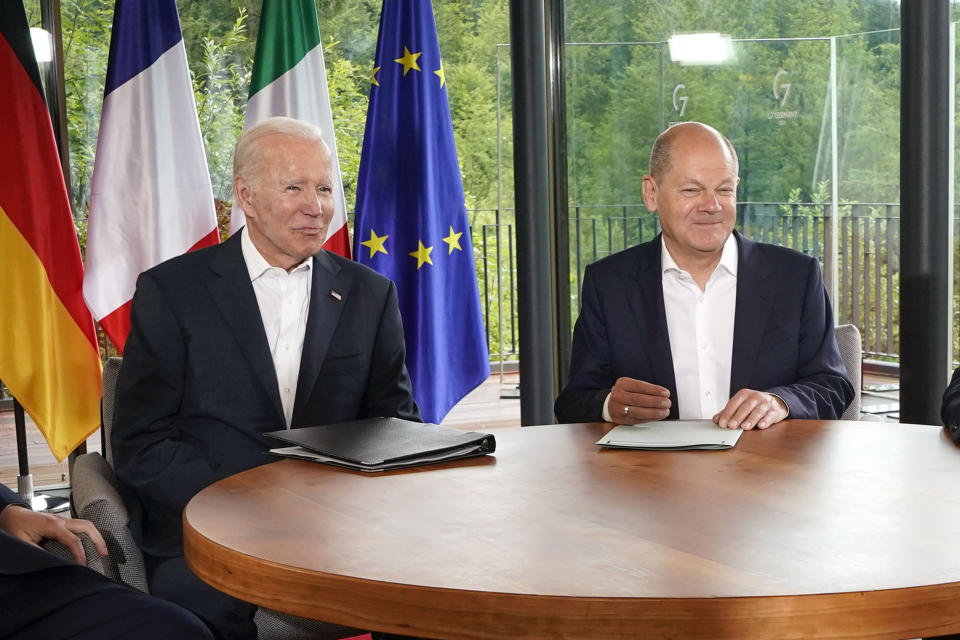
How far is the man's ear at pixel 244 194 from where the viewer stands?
7.32 ft

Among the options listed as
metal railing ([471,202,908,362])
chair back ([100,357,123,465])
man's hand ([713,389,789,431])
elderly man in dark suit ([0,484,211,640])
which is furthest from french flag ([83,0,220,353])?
A: man's hand ([713,389,789,431])

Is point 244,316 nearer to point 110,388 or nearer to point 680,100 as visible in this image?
point 110,388

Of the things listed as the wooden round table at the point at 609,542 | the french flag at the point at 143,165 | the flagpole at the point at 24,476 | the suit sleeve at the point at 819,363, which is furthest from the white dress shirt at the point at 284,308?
the flagpole at the point at 24,476

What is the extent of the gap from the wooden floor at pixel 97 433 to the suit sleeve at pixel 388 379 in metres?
2.46

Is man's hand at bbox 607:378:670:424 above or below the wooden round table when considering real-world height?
above

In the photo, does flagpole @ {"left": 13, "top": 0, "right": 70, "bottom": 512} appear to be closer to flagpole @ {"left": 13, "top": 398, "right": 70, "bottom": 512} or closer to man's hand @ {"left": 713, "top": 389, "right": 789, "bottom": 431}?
flagpole @ {"left": 13, "top": 398, "right": 70, "bottom": 512}

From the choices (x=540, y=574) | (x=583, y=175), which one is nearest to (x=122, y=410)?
(x=540, y=574)

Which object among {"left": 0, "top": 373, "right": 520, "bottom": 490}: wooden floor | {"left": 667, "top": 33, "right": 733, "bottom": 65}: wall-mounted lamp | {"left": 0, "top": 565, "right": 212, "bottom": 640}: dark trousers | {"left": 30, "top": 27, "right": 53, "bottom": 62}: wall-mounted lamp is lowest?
{"left": 0, "top": 373, "right": 520, "bottom": 490}: wooden floor

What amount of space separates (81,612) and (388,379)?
0.84 meters

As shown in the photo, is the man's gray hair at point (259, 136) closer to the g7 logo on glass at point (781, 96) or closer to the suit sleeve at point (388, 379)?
the suit sleeve at point (388, 379)

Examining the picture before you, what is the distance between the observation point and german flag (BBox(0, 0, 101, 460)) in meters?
3.43

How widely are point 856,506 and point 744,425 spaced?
494 millimetres

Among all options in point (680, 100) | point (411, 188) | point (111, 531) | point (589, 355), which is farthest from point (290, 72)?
point (111, 531)

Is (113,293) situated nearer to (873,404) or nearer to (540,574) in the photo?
(873,404)
